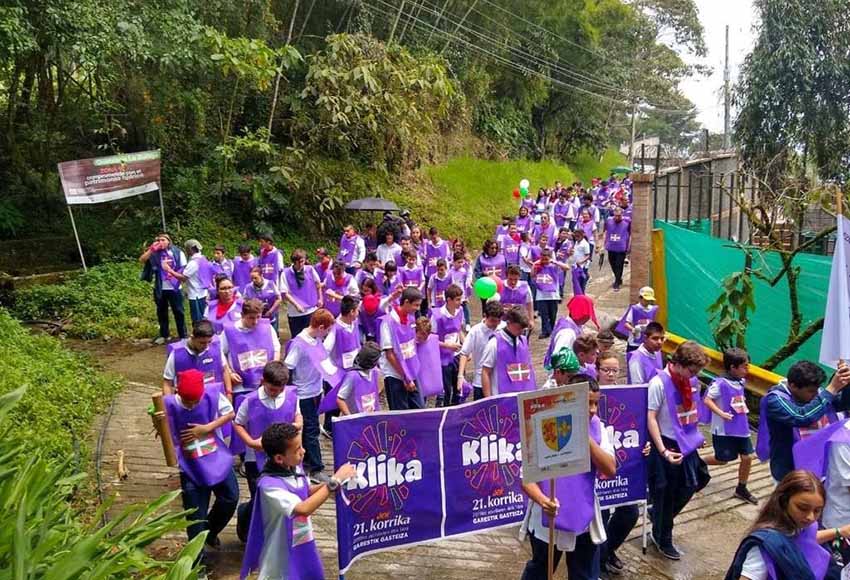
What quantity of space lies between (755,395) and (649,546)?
14.3 feet

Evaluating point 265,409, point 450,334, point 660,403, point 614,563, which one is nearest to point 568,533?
point 614,563

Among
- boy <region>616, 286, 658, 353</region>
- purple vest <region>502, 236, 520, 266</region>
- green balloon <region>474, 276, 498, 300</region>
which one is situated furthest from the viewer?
purple vest <region>502, 236, 520, 266</region>

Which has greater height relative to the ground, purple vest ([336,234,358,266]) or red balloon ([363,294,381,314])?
purple vest ([336,234,358,266])

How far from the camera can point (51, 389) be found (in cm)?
884

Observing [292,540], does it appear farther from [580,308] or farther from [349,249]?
[349,249]

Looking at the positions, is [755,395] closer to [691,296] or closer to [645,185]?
[691,296]

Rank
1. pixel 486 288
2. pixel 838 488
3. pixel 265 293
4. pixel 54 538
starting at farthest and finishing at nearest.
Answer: pixel 265 293, pixel 486 288, pixel 838 488, pixel 54 538

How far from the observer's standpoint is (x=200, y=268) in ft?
38.4

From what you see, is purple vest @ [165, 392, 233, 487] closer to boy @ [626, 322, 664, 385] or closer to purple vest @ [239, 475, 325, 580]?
purple vest @ [239, 475, 325, 580]

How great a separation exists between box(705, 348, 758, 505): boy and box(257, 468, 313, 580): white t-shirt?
4.02 metres

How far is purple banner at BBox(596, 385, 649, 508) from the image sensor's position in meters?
5.80

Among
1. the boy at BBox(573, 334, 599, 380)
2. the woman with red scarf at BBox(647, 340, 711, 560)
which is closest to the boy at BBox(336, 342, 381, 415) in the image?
the boy at BBox(573, 334, 599, 380)

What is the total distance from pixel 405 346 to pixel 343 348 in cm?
68

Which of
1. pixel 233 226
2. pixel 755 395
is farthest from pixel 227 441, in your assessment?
pixel 233 226
